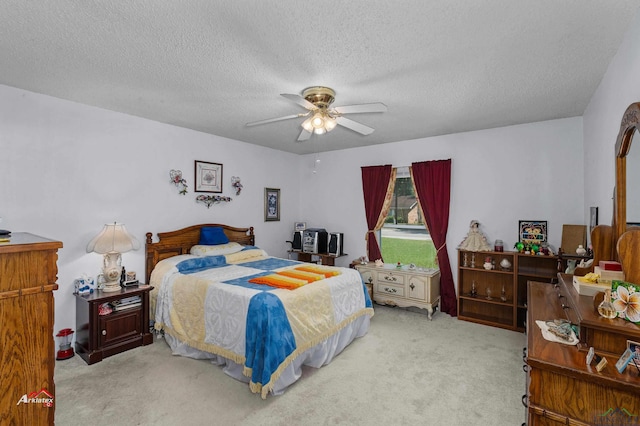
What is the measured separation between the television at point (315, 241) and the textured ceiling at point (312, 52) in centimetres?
257

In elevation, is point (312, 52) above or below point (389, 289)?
above

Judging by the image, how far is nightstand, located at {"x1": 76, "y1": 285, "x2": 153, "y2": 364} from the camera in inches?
119

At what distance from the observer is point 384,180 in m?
5.13

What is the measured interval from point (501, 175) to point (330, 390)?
3.57 meters

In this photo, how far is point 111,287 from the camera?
3303 mm

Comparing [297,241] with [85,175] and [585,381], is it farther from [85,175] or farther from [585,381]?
[585,381]

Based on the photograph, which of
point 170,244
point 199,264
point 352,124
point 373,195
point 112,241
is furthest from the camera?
point 373,195

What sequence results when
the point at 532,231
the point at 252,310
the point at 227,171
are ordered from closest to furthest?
the point at 252,310 < the point at 532,231 < the point at 227,171

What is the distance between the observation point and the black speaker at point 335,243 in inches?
212

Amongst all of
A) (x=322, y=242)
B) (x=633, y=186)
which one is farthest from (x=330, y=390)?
(x=322, y=242)

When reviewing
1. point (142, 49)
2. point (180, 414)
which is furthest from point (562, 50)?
point (180, 414)

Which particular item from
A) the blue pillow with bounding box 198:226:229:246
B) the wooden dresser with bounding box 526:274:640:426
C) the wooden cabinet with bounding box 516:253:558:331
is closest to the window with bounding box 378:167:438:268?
the wooden cabinet with bounding box 516:253:558:331

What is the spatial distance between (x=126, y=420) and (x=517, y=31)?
378 cm

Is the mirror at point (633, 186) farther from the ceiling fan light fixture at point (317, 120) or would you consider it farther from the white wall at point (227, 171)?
the ceiling fan light fixture at point (317, 120)
